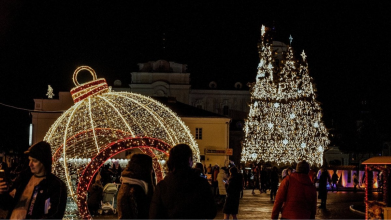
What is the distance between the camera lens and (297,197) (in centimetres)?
862

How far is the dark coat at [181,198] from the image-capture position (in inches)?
219

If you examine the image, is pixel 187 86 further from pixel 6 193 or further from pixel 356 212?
pixel 6 193

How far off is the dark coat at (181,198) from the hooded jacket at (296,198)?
3190 millimetres

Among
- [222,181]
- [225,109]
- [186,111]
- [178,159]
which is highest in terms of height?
[225,109]

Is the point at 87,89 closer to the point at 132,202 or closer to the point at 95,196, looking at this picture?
the point at 95,196

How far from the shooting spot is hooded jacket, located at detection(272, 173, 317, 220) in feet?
28.3

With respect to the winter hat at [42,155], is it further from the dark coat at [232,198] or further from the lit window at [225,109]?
the lit window at [225,109]

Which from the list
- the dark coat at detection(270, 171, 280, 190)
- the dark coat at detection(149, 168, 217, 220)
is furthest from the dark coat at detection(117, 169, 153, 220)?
the dark coat at detection(270, 171, 280, 190)

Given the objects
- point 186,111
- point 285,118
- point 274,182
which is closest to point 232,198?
point 274,182

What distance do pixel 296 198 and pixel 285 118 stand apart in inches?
1422

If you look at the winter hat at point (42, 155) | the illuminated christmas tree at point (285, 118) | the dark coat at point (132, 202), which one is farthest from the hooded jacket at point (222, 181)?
the illuminated christmas tree at point (285, 118)

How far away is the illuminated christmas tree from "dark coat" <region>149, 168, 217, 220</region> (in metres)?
38.5

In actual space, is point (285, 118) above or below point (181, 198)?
above

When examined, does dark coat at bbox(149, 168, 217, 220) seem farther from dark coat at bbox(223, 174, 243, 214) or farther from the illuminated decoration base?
the illuminated decoration base
